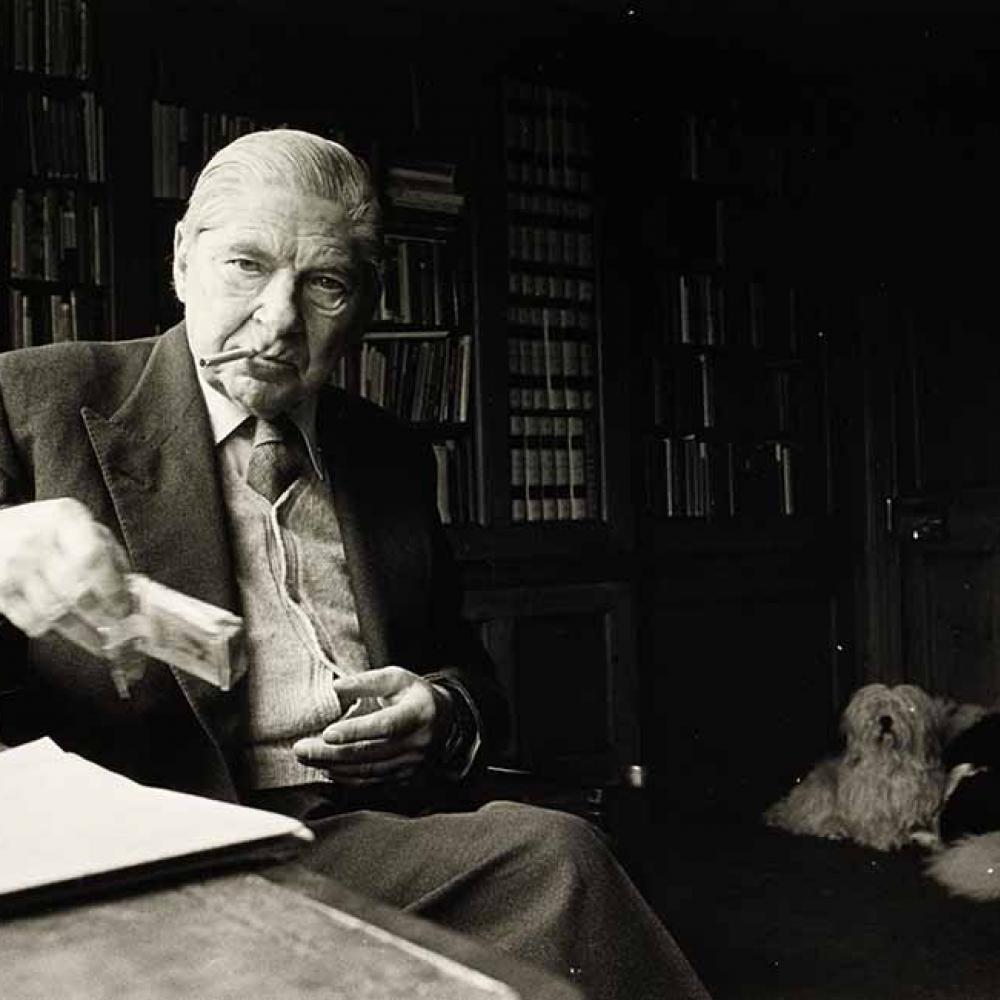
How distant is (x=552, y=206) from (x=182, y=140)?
1.21 m

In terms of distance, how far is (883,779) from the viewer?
3.88m

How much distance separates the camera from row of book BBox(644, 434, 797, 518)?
4375 millimetres

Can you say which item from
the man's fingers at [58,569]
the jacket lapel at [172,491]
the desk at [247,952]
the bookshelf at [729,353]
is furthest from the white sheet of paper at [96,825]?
the bookshelf at [729,353]

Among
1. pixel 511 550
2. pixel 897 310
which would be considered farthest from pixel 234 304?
pixel 897 310

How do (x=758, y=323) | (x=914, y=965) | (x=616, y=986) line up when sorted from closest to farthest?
(x=616, y=986) < (x=914, y=965) < (x=758, y=323)

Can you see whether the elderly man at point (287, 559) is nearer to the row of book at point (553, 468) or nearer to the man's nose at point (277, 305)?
the man's nose at point (277, 305)

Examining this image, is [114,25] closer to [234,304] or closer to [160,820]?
[234,304]

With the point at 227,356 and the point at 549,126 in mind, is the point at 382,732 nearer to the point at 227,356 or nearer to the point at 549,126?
the point at 227,356

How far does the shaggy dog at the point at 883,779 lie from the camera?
3844mm

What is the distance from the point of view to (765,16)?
4.28 m

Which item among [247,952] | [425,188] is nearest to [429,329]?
[425,188]

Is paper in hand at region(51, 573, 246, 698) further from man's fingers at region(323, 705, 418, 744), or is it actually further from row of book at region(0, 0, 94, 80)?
row of book at region(0, 0, 94, 80)

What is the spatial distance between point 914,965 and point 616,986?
2049mm

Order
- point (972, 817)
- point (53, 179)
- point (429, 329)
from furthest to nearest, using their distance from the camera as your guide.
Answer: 1. point (429, 329)
2. point (972, 817)
3. point (53, 179)
